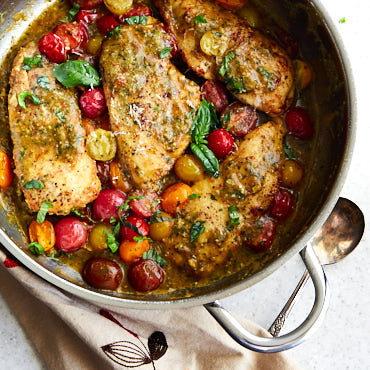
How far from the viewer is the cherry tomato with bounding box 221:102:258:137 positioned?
3709 millimetres

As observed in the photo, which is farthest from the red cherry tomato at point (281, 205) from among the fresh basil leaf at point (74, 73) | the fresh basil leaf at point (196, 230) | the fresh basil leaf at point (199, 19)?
the fresh basil leaf at point (74, 73)

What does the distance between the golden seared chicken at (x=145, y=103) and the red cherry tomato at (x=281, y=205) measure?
2.55 ft

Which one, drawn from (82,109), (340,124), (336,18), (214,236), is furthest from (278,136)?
(82,109)

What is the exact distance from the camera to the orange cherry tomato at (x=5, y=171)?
3678 millimetres

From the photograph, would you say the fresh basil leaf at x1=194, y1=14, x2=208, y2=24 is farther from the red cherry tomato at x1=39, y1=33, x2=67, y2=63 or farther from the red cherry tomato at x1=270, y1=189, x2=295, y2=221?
the red cherry tomato at x1=270, y1=189, x2=295, y2=221

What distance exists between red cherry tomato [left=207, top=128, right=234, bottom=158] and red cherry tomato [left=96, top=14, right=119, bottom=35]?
44.3 inches

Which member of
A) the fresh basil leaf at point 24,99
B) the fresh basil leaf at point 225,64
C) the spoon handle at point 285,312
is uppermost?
the fresh basil leaf at point 225,64

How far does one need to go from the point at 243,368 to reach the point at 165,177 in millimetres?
1490

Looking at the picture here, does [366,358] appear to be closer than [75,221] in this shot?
No

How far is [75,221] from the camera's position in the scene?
3.65m

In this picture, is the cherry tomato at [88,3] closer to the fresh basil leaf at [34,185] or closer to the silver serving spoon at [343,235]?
the fresh basil leaf at [34,185]

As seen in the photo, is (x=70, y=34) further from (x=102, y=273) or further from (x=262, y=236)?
(x=262, y=236)

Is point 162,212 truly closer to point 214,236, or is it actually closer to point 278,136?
point 214,236

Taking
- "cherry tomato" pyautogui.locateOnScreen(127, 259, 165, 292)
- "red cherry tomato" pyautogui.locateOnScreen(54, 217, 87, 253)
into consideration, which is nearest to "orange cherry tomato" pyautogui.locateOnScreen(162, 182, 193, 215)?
"cherry tomato" pyautogui.locateOnScreen(127, 259, 165, 292)
